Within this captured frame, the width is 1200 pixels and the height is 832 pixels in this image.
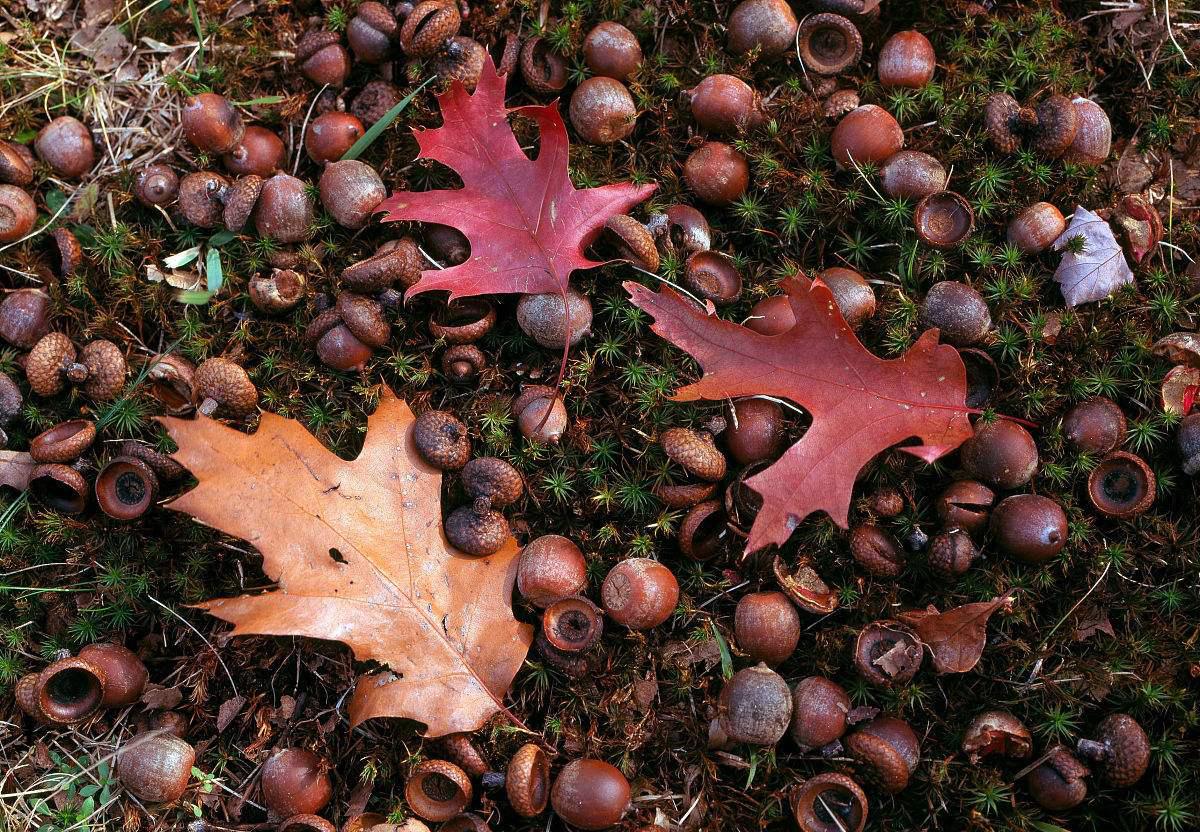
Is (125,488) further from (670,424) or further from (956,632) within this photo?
(956,632)

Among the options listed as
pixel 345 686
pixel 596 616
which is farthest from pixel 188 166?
pixel 596 616

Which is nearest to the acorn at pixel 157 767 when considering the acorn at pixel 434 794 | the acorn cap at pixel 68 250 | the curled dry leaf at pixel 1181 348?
the acorn at pixel 434 794

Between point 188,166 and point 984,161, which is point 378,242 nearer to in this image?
point 188,166

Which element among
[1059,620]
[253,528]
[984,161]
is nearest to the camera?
[253,528]

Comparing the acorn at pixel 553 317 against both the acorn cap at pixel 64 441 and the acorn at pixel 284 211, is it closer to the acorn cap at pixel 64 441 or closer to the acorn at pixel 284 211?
the acorn at pixel 284 211

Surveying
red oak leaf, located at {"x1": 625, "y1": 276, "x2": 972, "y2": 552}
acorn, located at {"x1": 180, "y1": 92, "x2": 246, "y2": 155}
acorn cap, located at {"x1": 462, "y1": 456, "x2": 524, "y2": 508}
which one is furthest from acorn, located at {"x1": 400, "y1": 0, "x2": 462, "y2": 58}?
acorn cap, located at {"x1": 462, "y1": 456, "x2": 524, "y2": 508}

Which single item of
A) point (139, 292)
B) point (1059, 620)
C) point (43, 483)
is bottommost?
point (43, 483)
